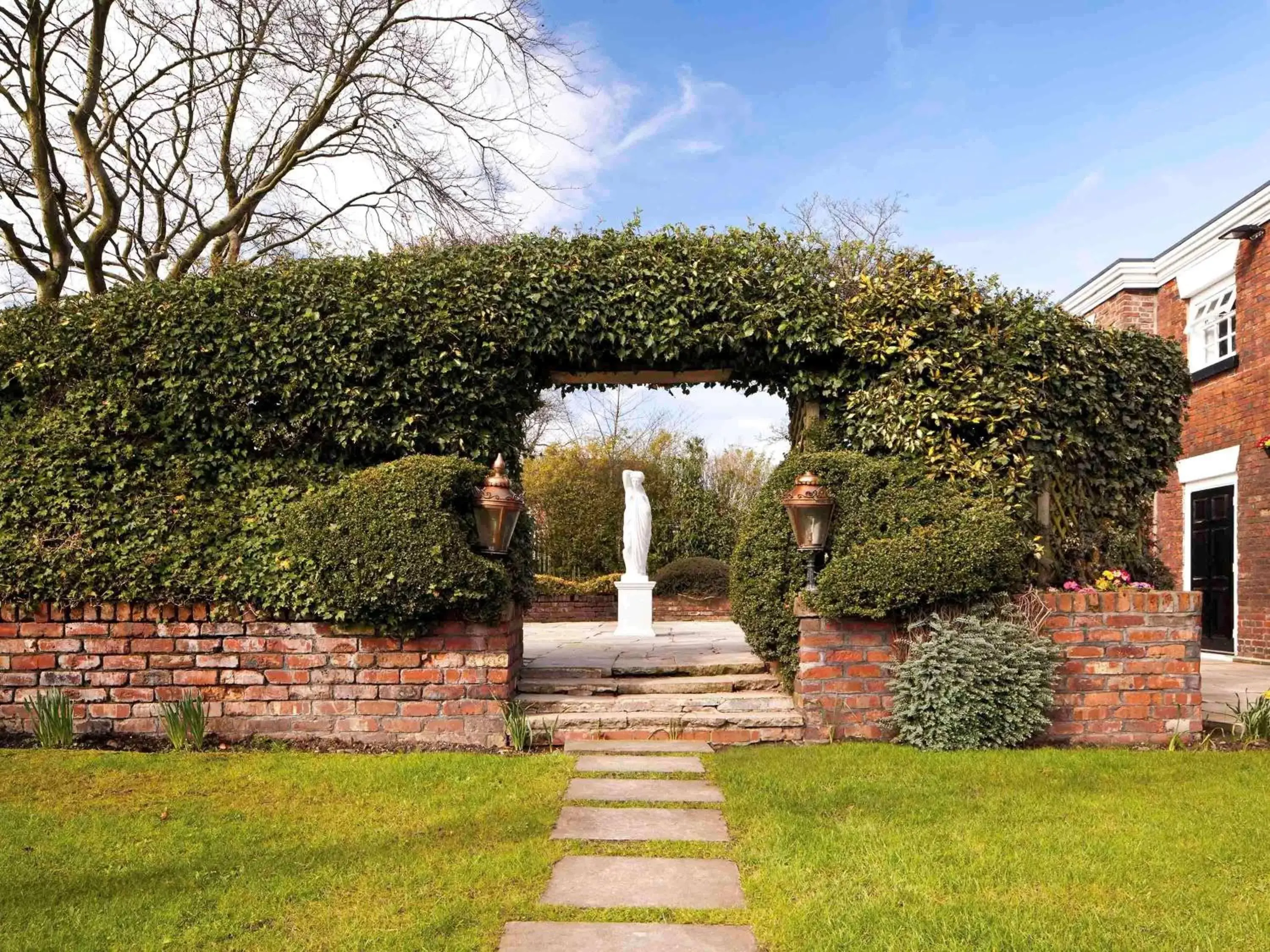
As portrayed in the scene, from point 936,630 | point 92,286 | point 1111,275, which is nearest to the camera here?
point 936,630

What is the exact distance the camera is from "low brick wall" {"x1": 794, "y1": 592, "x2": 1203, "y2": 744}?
560cm

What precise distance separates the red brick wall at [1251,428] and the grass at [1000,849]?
6.80 metres

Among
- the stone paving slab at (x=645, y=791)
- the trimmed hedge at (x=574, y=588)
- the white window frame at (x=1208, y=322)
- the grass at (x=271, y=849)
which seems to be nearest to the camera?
the grass at (x=271, y=849)

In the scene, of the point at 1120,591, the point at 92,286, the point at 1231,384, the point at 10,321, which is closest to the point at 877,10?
the point at 1120,591

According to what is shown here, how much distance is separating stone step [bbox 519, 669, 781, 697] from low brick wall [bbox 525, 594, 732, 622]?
948 cm

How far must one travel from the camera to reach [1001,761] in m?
4.98

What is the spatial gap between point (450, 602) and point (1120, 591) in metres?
4.49

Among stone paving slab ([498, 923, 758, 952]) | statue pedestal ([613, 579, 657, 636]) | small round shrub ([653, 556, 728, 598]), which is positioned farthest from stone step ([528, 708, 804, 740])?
small round shrub ([653, 556, 728, 598])

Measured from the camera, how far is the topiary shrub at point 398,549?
540 centimetres

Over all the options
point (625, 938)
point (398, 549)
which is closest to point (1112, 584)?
point (625, 938)

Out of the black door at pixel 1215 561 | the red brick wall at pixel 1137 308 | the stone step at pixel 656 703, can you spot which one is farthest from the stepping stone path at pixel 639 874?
the red brick wall at pixel 1137 308

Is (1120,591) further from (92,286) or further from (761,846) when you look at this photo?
(92,286)

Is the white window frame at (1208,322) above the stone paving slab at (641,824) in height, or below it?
above

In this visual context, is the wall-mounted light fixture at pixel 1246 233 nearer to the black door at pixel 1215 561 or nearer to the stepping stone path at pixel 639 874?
the black door at pixel 1215 561
